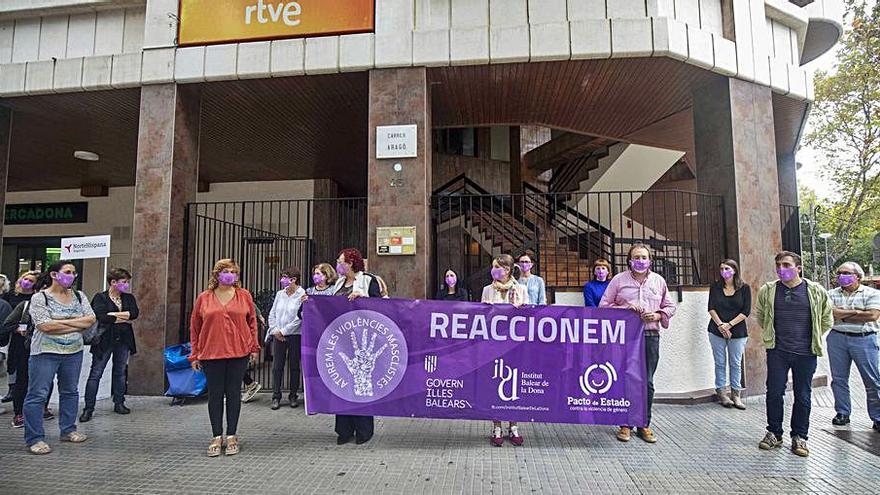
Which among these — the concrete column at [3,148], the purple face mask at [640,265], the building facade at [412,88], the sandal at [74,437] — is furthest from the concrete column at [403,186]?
the concrete column at [3,148]

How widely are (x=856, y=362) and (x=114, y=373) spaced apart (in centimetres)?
799

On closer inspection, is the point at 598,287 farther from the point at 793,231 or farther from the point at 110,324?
the point at 110,324

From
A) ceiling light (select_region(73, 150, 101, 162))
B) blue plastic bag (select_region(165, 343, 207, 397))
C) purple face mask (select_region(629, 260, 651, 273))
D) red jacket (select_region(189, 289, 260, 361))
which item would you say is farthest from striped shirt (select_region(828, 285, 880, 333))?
ceiling light (select_region(73, 150, 101, 162))

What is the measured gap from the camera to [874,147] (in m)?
14.6

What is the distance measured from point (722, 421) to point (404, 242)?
4.07 metres

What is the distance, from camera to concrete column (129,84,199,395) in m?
6.52

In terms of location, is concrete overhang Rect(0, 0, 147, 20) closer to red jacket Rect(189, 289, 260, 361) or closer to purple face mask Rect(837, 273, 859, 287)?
red jacket Rect(189, 289, 260, 361)

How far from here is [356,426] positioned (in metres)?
4.51

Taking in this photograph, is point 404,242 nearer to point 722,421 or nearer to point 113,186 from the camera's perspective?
point 722,421

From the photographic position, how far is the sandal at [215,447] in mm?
4160

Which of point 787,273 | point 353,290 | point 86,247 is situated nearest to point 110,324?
point 86,247

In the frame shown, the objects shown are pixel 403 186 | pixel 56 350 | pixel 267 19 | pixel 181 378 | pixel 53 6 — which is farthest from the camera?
pixel 53 6

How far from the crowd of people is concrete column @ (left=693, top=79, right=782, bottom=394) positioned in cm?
115

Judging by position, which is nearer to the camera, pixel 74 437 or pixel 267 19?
pixel 74 437
